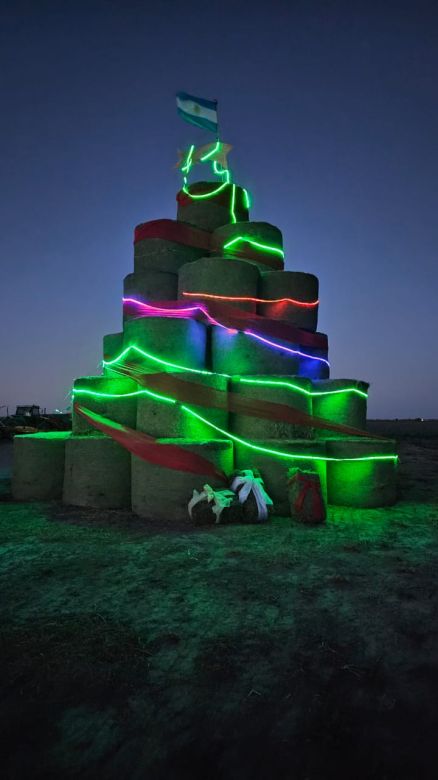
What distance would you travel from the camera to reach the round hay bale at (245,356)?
25.7 feet

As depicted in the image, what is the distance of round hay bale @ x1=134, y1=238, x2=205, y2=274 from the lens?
9.49 m

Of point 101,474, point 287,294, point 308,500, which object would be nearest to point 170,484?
point 101,474

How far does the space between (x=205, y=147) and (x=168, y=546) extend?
9.90 meters

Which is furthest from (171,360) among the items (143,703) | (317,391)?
(143,703)

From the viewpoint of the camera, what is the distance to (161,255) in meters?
9.50

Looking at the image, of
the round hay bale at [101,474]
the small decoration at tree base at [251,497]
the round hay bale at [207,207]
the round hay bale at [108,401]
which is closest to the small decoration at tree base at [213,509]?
the small decoration at tree base at [251,497]

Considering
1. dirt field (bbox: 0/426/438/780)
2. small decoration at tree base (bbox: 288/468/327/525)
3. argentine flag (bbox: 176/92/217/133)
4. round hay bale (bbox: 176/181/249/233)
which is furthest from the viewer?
argentine flag (bbox: 176/92/217/133)

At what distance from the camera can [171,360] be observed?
7.30 meters

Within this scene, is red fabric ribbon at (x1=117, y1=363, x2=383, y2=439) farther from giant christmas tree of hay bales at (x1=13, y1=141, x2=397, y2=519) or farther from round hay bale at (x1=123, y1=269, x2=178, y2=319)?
round hay bale at (x1=123, y1=269, x2=178, y2=319)

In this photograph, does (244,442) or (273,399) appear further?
(273,399)

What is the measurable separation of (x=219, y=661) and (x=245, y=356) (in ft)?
18.9

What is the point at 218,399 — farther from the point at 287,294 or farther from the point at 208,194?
the point at 208,194

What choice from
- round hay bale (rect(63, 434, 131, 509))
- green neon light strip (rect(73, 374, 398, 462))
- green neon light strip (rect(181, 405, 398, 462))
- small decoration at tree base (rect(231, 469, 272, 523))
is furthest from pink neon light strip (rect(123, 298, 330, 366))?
small decoration at tree base (rect(231, 469, 272, 523))

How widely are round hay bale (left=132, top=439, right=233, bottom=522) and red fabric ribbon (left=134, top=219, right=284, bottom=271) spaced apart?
15.8 ft
